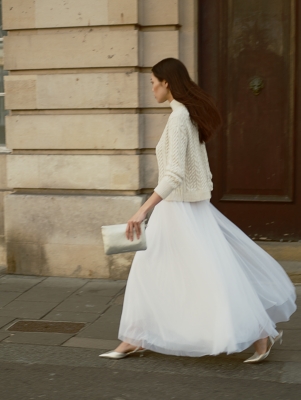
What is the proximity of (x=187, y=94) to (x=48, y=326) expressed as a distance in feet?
7.03

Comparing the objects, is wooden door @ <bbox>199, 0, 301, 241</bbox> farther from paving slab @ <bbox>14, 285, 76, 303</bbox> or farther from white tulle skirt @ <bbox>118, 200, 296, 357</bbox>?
white tulle skirt @ <bbox>118, 200, 296, 357</bbox>

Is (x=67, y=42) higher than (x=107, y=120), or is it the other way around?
(x=67, y=42)

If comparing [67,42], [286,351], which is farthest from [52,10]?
[286,351]

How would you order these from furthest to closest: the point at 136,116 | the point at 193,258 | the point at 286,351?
the point at 136,116, the point at 286,351, the point at 193,258

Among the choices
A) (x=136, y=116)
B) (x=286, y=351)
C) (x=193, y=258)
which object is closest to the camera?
(x=193, y=258)

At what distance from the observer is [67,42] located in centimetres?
737

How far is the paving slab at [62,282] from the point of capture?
282 inches

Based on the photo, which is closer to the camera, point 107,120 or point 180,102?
point 180,102

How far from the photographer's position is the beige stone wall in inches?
285

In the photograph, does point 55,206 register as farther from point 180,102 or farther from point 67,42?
point 180,102

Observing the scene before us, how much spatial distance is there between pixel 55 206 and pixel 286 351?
10.3ft

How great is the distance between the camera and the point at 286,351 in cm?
503

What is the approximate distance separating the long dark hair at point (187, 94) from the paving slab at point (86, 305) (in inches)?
83.0

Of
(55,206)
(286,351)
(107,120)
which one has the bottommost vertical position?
(286,351)
